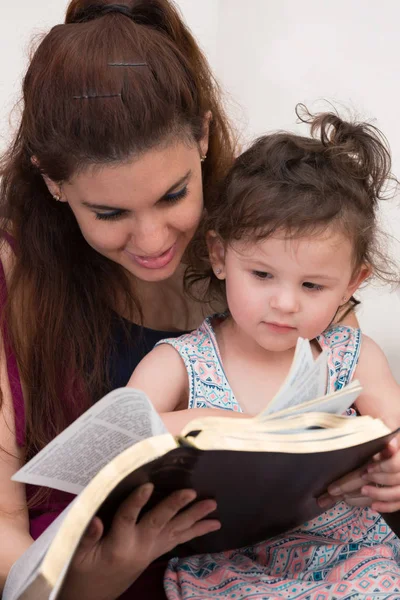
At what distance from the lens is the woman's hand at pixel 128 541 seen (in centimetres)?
94

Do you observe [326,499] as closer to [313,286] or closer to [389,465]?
[389,465]

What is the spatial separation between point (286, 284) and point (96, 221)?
0.32 m

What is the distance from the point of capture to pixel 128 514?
0.93 meters

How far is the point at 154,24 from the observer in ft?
4.72

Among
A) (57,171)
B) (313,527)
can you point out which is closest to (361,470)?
(313,527)

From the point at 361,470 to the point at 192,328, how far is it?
0.73 m

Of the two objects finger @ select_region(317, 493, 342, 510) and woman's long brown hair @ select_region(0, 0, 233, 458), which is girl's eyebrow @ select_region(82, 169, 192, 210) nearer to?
woman's long brown hair @ select_region(0, 0, 233, 458)

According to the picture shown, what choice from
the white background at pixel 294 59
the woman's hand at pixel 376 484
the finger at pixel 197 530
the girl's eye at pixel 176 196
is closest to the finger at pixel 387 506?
the woman's hand at pixel 376 484

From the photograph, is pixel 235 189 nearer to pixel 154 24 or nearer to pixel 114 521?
pixel 154 24

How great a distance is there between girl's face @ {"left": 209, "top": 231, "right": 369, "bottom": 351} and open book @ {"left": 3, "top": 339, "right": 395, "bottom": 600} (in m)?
0.26

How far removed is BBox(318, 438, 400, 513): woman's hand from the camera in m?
1.05

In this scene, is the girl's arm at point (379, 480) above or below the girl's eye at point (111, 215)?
below

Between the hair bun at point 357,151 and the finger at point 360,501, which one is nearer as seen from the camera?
the finger at point 360,501

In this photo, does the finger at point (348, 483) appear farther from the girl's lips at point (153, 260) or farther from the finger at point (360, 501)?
the girl's lips at point (153, 260)
